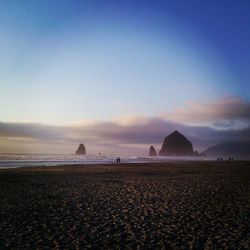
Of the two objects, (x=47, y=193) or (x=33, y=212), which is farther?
(x=47, y=193)

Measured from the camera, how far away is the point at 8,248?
10922mm

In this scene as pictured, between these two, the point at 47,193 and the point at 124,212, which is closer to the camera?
the point at 124,212

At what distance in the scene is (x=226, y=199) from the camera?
68.6 feet

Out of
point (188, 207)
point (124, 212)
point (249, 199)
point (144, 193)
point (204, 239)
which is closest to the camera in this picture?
point (204, 239)

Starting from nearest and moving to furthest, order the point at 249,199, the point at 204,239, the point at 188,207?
the point at 204,239 → the point at 188,207 → the point at 249,199

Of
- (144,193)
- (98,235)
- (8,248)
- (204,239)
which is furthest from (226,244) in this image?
(144,193)

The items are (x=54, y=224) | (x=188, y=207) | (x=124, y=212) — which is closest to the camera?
(x=54, y=224)

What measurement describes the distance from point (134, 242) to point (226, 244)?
3266 mm

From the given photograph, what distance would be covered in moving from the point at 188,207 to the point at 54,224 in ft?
25.4

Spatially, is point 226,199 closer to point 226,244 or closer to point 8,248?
point 226,244

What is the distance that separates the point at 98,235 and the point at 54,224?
9.35 feet

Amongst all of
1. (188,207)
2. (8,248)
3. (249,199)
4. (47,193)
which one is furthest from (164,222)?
(47,193)

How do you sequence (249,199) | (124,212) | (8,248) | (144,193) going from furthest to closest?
(144,193), (249,199), (124,212), (8,248)

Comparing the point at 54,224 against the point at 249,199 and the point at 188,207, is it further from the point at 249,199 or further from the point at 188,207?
the point at 249,199
